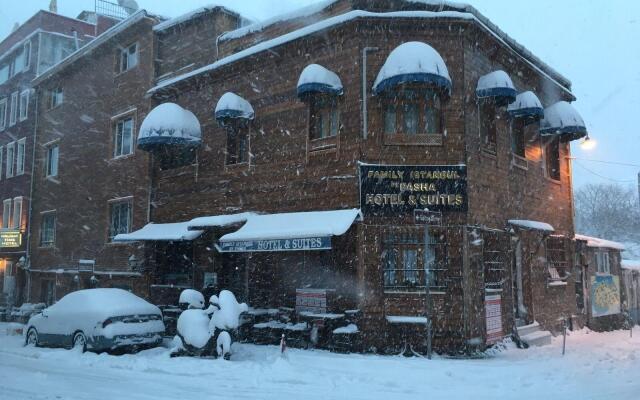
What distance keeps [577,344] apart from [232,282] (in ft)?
31.3

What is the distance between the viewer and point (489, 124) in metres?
15.0

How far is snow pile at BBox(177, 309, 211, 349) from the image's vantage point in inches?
455

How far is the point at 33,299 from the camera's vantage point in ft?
83.1

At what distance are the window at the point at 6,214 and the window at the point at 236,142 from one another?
60.5ft

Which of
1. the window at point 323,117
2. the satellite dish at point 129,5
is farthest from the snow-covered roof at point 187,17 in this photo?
the satellite dish at point 129,5

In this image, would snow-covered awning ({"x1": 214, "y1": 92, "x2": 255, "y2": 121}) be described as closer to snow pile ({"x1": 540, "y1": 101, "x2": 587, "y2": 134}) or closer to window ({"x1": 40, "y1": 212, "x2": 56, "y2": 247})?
snow pile ({"x1": 540, "y1": 101, "x2": 587, "y2": 134})

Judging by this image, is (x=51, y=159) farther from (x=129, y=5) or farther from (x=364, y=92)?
(x=364, y=92)

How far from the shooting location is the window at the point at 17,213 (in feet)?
91.4

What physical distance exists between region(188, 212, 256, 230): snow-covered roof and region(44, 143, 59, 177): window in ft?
40.6

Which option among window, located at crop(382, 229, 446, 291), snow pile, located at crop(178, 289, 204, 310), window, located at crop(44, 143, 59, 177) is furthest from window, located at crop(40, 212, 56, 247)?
window, located at crop(382, 229, 446, 291)

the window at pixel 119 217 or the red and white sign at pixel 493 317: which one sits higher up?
the window at pixel 119 217

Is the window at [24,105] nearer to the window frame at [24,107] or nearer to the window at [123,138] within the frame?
the window frame at [24,107]

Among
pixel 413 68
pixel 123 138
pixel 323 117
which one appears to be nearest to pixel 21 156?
pixel 123 138

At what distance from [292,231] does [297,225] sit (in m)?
0.44
